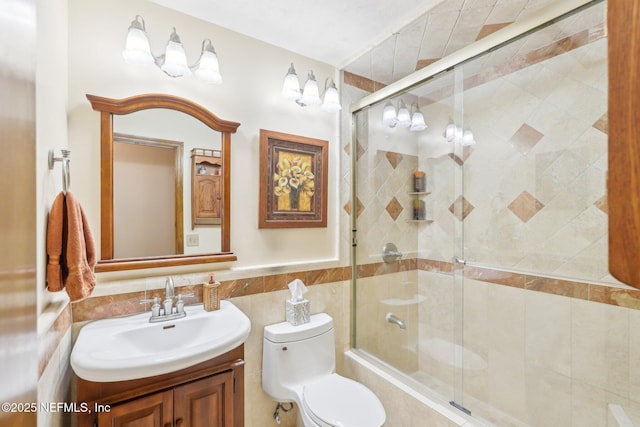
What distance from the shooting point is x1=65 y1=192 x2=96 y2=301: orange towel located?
992 mm

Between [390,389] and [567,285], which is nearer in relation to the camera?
[567,285]

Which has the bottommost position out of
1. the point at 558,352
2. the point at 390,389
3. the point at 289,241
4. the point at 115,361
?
the point at 390,389

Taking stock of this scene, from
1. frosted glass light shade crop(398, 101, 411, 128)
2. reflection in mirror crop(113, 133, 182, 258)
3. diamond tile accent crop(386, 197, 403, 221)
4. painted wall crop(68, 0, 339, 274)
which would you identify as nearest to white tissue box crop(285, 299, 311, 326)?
painted wall crop(68, 0, 339, 274)

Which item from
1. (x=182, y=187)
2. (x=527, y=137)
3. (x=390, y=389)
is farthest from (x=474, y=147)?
(x=182, y=187)

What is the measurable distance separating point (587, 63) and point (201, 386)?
2.42m

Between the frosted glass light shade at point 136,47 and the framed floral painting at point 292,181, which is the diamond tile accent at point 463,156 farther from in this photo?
Answer: the frosted glass light shade at point 136,47

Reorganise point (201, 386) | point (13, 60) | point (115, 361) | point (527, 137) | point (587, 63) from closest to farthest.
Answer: point (13, 60)
point (115, 361)
point (201, 386)
point (587, 63)
point (527, 137)

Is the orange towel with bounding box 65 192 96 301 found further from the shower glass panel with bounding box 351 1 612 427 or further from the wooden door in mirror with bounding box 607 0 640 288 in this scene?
the shower glass panel with bounding box 351 1 612 427

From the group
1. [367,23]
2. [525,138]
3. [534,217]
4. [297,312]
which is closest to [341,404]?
[297,312]

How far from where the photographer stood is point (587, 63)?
58.2 inches

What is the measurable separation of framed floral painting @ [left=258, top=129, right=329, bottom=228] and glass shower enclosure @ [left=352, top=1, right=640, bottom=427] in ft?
1.05

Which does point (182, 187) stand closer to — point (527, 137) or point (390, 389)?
point (390, 389)

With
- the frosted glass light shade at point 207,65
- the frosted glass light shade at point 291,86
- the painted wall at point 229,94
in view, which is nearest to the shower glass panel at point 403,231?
the painted wall at point 229,94

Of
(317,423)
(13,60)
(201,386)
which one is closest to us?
(13,60)
